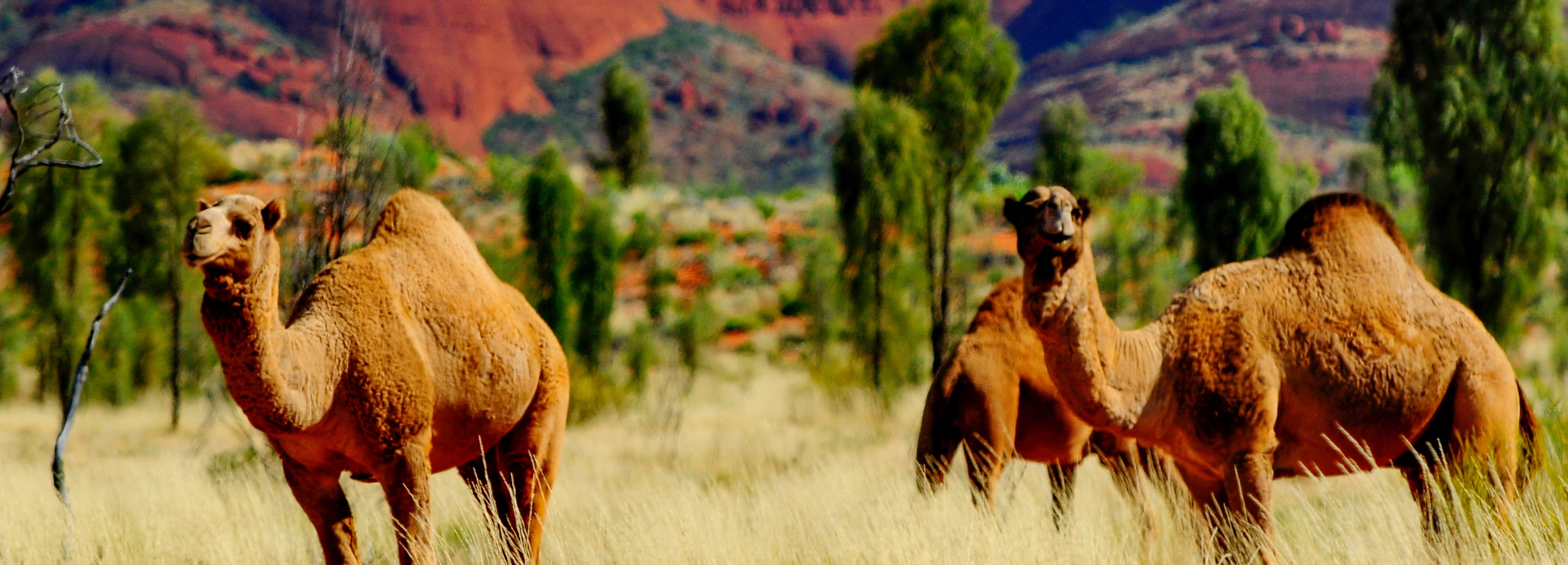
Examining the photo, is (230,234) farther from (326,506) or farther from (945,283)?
(945,283)

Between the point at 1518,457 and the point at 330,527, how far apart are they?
5.10 metres

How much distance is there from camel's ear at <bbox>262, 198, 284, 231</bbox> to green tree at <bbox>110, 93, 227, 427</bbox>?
1756 centimetres

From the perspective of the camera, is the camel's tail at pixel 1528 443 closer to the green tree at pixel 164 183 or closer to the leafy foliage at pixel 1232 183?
the leafy foliage at pixel 1232 183

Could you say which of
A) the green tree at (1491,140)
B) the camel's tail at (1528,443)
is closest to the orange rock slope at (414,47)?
the green tree at (1491,140)

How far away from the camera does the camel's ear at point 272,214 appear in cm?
377

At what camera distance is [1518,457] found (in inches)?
212

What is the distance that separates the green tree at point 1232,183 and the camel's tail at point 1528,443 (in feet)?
48.6

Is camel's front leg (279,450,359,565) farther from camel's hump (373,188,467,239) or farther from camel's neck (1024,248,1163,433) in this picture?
camel's neck (1024,248,1163,433)

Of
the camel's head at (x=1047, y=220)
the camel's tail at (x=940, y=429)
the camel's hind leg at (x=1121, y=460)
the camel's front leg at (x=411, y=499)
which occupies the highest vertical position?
the camel's head at (x=1047, y=220)

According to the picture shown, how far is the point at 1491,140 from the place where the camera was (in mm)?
16562

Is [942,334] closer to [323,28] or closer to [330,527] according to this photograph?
[330,527]

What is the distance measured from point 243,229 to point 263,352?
1.34 feet

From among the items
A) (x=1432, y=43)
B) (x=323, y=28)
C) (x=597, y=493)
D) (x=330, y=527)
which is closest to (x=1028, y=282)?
(x=330, y=527)

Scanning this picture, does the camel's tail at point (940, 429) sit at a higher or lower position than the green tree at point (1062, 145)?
higher
